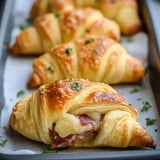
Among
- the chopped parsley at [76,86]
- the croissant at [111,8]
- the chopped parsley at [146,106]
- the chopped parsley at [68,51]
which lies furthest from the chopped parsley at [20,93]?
the croissant at [111,8]

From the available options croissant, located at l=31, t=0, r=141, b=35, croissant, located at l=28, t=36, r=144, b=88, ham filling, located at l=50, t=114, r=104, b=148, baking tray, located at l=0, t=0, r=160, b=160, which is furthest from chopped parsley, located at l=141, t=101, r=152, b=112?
croissant, located at l=31, t=0, r=141, b=35

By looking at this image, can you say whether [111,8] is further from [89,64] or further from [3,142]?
[3,142]

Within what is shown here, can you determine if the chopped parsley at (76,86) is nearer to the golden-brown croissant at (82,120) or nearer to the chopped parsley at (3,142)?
the golden-brown croissant at (82,120)

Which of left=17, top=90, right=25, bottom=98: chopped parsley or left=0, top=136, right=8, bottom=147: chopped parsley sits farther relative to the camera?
left=17, top=90, right=25, bottom=98: chopped parsley

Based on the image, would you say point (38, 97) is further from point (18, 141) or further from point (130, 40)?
point (130, 40)

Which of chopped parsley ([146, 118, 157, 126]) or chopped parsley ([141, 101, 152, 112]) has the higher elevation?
chopped parsley ([141, 101, 152, 112])

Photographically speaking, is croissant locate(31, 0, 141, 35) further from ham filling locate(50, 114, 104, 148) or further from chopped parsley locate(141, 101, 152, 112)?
ham filling locate(50, 114, 104, 148)
